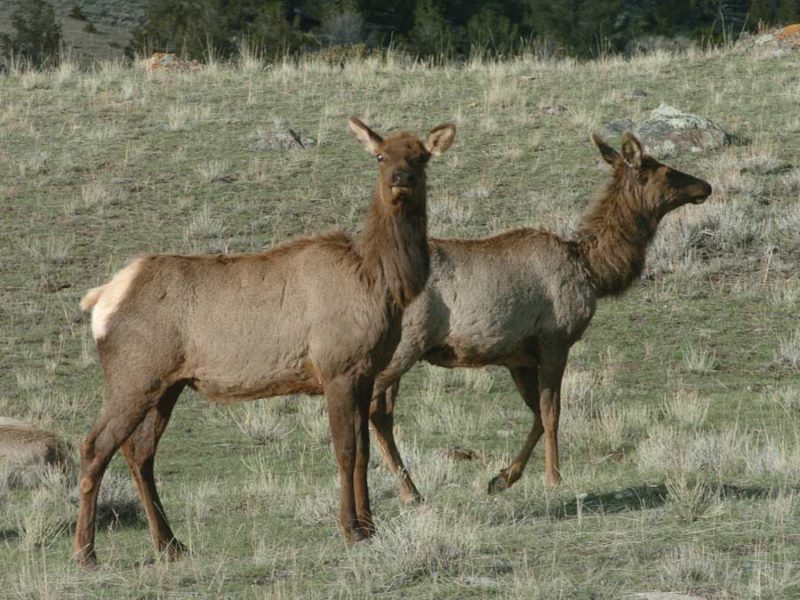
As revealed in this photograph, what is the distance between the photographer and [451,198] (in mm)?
21000

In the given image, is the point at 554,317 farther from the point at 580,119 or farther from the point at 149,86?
the point at 149,86

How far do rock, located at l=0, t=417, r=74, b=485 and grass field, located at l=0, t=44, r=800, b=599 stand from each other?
0.17m

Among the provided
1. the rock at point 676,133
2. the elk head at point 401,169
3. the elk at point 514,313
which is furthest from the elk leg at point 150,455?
the rock at point 676,133

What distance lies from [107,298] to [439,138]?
2334 mm

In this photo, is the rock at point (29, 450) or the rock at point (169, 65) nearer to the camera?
the rock at point (29, 450)

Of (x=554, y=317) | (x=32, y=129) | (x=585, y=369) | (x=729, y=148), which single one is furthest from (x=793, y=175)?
(x=32, y=129)

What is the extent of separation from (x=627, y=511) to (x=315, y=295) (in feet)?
7.81

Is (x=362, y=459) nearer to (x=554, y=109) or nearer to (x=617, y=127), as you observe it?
(x=617, y=127)

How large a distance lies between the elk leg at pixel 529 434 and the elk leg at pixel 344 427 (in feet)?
7.81

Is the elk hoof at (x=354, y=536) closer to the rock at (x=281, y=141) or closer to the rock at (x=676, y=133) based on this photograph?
the rock at (x=676, y=133)

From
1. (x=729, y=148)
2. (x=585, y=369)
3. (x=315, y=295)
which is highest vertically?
(x=315, y=295)

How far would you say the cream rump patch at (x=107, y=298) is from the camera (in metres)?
8.57

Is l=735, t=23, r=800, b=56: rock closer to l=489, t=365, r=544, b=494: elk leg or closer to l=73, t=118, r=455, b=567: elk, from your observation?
l=489, t=365, r=544, b=494: elk leg

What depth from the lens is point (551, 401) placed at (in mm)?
11461
